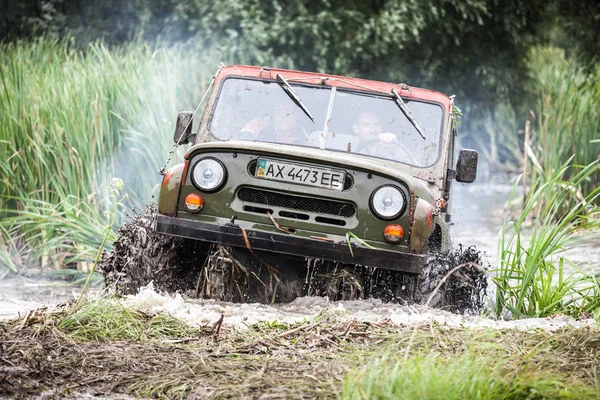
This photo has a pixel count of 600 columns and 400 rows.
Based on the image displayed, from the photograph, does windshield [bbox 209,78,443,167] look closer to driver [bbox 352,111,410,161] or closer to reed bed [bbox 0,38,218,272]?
driver [bbox 352,111,410,161]

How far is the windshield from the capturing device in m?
6.80

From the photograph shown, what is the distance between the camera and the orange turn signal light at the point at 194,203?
6.00 m

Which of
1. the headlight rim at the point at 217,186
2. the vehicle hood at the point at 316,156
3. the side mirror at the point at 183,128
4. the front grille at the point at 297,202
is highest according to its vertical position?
the side mirror at the point at 183,128

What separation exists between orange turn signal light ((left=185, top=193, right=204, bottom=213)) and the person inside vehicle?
3.10 ft

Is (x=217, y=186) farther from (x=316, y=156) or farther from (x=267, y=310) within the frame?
(x=267, y=310)

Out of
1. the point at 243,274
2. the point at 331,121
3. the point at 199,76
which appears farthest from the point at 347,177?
the point at 199,76

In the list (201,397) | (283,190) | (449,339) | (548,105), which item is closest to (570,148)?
(548,105)

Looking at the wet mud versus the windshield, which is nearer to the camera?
the wet mud

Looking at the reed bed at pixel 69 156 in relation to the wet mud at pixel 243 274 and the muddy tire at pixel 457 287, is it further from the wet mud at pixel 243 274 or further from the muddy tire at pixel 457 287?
the muddy tire at pixel 457 287

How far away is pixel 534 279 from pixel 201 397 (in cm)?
281

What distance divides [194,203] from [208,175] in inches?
7.6

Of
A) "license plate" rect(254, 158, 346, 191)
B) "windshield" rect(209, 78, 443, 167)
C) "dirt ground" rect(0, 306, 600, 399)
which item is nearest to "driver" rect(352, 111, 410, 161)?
"windshield" rect(209, 78, 443, 167)

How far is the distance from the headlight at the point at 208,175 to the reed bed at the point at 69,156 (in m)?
2.56

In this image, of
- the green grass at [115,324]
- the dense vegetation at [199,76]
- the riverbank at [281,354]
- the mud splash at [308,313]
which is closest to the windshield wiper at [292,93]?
the mud splash at [308,313]
